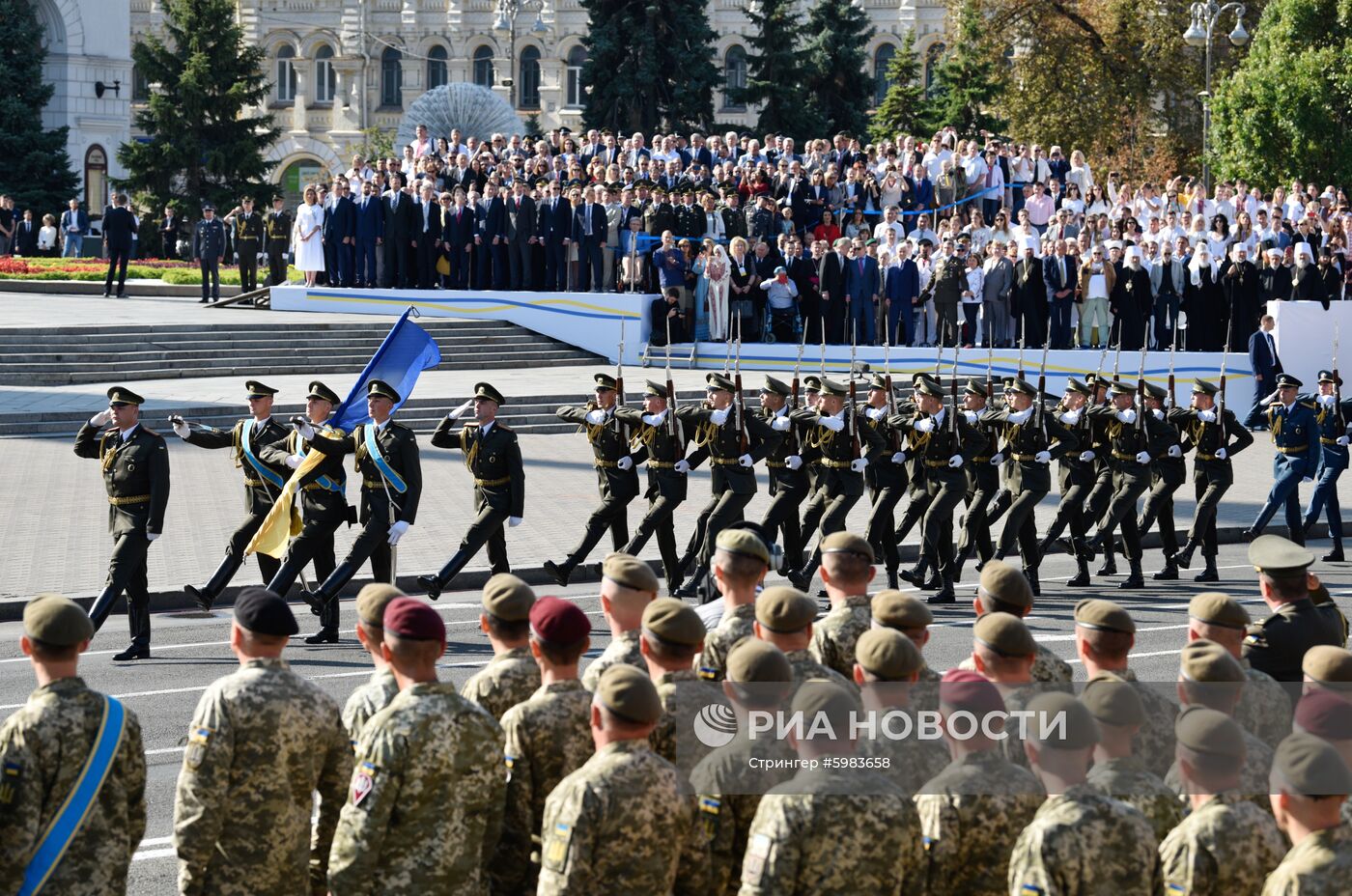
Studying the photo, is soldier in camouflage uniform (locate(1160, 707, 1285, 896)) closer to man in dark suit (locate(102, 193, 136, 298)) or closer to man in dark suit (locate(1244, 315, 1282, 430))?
man in dark suit (locate(1244, 315, 1282, 430))

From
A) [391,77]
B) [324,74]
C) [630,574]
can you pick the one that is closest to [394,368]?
[630,574]

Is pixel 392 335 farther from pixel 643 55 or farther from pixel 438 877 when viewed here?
pixel 643 55

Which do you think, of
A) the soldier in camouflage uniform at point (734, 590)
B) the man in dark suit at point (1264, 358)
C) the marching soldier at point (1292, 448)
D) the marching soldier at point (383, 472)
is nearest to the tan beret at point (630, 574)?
the soldier in camouflage uniform at point (734, 590)

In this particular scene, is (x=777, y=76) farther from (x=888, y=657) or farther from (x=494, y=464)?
(x=888, y=657)

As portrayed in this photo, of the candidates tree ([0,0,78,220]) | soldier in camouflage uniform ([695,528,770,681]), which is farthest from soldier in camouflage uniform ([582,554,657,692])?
tree ([0,0,78,220])

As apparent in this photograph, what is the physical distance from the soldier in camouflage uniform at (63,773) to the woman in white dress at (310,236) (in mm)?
25462

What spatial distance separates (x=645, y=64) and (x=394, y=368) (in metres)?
38.7

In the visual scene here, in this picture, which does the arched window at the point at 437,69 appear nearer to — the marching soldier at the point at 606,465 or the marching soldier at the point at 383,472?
the marching soldier at the point at 606,465

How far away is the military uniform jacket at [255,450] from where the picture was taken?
46.5ft

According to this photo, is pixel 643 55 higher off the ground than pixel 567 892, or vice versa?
pixel 643 55

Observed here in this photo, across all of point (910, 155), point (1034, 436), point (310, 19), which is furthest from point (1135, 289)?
point (310, 19)

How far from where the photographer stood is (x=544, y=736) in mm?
6441

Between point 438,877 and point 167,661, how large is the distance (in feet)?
24.0

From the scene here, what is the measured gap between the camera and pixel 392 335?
585 inches
